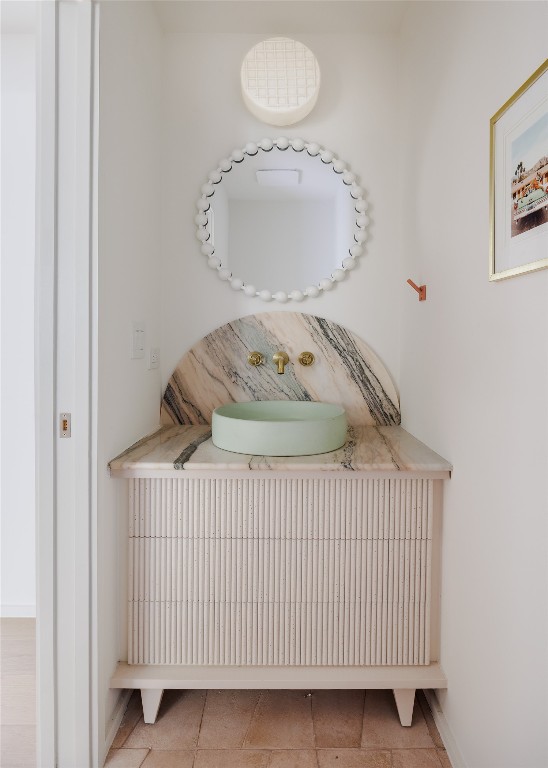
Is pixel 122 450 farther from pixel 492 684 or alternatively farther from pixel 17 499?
pixel 492 684

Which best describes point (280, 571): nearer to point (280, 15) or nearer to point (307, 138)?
point (307, 138)

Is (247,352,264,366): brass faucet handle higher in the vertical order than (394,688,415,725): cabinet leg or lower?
higher

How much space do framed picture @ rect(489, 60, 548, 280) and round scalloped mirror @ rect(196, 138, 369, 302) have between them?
92cm

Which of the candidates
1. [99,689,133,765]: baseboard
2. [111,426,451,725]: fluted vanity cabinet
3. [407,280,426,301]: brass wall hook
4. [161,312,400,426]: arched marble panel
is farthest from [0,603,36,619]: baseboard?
[407,280,426,301]: brass wall hook

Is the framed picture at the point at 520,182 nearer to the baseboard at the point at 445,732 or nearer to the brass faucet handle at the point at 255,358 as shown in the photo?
the brass faucet handle at the point at 255,358

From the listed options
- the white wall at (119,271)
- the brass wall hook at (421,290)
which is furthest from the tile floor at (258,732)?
the brass wall hook at (421,290)

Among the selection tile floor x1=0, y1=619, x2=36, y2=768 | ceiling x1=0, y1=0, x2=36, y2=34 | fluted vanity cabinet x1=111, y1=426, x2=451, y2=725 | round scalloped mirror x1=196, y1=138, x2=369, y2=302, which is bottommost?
tile floor x1=0, y1=619, x2=36, y2=768

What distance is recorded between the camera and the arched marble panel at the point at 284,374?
211 centimetres

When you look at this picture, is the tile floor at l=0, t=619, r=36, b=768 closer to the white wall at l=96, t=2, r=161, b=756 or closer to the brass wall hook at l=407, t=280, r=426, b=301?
the white wall at l=96, t=2, r=161, b=756

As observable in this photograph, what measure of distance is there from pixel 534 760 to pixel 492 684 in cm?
20

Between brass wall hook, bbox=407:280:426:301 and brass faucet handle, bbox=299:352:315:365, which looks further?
brass faucet handle, bbox=299:352:315:365

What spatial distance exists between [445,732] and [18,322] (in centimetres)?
207

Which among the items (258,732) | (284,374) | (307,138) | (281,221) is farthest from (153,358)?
(258,732)

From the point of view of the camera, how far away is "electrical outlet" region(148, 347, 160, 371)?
6.40 ft
